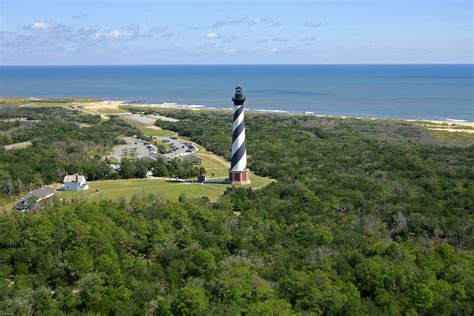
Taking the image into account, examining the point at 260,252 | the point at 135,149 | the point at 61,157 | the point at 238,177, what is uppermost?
the point at 61,157

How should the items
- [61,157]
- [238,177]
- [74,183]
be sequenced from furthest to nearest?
1. [61,157]
2. [238,177]
3. [74,183]

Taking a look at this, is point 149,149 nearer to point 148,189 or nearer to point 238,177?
point 148,189

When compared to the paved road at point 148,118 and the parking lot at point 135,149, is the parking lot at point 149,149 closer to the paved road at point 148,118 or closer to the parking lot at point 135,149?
the parking lot at point 135,149

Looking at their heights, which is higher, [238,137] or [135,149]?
[238,137]

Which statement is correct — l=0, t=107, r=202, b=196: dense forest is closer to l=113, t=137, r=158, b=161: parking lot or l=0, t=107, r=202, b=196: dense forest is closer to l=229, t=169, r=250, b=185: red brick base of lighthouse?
l=113, t=137, r=158, b=161: parking lot

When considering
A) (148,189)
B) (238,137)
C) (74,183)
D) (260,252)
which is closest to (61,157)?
(74,183)
